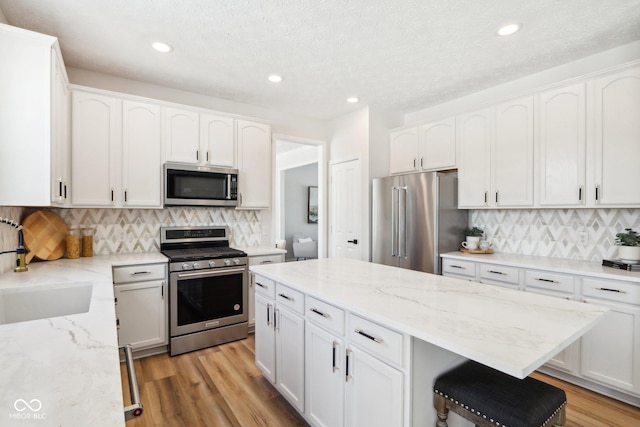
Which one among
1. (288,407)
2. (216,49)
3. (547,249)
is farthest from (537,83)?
(288,407)

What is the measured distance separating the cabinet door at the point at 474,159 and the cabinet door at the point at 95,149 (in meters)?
3.45

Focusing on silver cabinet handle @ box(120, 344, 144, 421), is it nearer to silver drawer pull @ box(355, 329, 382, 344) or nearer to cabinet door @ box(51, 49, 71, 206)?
silver drawer pull @ box(355, 329, 382, 344)

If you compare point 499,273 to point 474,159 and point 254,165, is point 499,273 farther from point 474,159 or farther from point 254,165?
point 254,165

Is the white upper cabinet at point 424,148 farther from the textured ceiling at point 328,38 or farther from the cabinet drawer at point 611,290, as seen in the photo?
the cabinet drawer at point 611,290

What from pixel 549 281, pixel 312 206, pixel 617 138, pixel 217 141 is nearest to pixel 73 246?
pixel 217 141

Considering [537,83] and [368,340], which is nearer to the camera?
[368,340]

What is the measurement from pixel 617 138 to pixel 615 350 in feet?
5.15

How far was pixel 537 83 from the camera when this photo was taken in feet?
10.2

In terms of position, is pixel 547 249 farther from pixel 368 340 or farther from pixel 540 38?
pixel 368 340

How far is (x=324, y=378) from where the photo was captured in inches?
67.8

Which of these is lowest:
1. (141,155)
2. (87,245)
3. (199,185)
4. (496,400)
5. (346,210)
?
(496,400)

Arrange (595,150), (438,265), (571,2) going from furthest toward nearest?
(438,265)
(595,150)
(571,2)

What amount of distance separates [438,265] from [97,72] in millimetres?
3919

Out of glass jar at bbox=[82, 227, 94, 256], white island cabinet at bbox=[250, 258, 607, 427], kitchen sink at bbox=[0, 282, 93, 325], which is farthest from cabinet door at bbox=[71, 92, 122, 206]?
white island cabinet at bbox=[250, 258, 607, 427]
